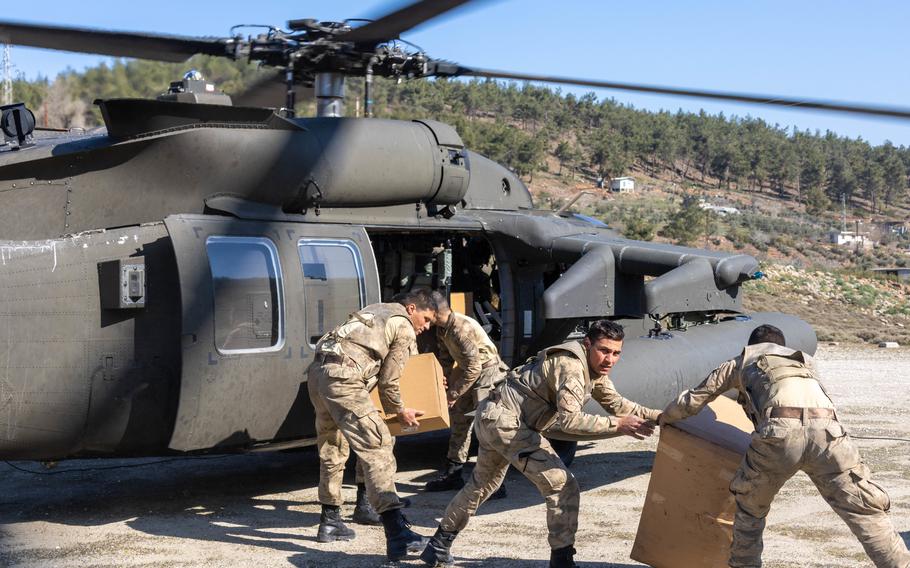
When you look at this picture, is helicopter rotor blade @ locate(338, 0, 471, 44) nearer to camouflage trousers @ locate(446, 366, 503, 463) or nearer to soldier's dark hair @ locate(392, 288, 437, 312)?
soldier's dark hair @ locate(392, 288, 437, 312)

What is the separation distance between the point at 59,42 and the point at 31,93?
3604 cm

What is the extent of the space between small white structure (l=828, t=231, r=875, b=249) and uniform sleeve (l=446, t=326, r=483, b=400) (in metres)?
54.2

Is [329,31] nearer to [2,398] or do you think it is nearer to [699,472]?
[2,398]

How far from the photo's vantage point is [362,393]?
6.09m

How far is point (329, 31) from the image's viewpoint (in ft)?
22.6

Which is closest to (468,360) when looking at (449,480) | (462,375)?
(462,375)

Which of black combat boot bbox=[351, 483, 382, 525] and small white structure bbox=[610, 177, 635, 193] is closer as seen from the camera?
black combat boot bbox=[351, 483, 382, 525]

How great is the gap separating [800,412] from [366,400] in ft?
8.05

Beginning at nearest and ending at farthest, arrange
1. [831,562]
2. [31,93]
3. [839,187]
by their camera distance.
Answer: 1. [831,562]
2. [31,93]
3. [839,187]

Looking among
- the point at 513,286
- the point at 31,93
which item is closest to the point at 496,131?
the point at 31,93

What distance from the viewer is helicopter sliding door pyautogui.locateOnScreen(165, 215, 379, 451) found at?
635 centimetres

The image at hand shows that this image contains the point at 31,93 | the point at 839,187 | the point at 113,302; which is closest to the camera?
the point at 113,302

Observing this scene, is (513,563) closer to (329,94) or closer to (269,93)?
(329,94)

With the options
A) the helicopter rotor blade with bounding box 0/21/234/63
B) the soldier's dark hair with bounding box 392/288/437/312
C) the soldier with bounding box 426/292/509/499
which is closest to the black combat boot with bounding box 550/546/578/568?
the soldier's dark hair with bounding box 392/288/437/312
